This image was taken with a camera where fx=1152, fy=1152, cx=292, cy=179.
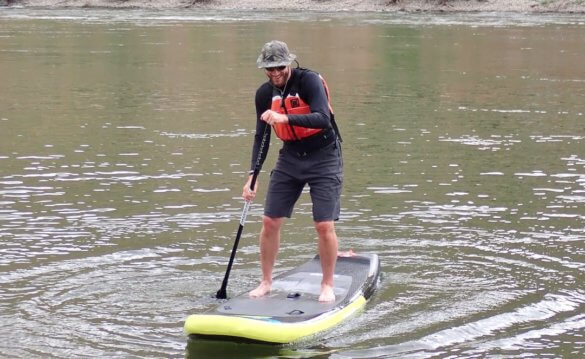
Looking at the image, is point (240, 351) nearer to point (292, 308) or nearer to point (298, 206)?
→ point (292, 308)

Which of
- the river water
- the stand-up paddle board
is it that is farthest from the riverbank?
the stand-up paddle board

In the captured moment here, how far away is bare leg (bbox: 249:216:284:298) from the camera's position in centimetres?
904

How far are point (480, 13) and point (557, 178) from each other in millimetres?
41137

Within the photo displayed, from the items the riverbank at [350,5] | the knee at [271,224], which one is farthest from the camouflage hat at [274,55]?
the riverbank at [350,5]

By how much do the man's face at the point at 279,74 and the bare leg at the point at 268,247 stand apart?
1.10m

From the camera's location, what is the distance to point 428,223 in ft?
39.4

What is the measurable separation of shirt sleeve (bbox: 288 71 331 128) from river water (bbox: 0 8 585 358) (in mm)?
1558

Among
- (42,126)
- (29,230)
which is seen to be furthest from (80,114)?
(29,230)

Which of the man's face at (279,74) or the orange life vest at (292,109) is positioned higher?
the man's face at (279,74)

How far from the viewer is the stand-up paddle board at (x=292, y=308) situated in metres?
8.13

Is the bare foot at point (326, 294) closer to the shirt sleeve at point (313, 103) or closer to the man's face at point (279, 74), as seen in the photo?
the shirt sleeve at point (313, 103)

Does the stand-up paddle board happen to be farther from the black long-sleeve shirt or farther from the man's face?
the man's face

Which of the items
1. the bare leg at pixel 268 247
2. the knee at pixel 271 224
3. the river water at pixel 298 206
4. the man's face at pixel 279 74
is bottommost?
the river water at pixel 298 206

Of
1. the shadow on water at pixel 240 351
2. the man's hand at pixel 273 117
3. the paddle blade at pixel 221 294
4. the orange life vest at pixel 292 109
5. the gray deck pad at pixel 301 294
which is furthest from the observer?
the paddle blade at pixel 221 294
